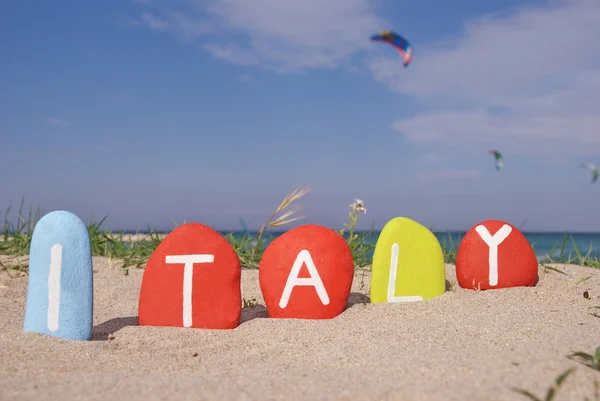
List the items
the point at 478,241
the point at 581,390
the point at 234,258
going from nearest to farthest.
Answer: the point at 581,390, the point at 234,258, the point at 478,241

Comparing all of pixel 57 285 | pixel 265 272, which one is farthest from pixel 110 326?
pixel 265 272

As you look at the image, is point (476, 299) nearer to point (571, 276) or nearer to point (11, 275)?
point (571, 276)

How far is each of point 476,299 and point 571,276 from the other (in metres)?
1.38

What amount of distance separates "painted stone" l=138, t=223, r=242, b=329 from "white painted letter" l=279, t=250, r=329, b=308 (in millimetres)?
299

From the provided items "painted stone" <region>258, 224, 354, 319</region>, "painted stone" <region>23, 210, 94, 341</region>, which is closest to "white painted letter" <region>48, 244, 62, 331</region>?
"painted stone" <region>23, 210, 94, 341</region>

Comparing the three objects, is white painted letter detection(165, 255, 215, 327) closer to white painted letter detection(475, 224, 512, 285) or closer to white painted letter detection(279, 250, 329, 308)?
white painted letter detection(279, 250, 329, 308)

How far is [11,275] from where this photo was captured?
15.4 feet

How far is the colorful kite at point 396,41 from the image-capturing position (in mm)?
2793

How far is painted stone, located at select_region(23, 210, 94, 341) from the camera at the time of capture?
291 centimetres

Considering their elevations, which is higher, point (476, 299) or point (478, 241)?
point (478, 241)

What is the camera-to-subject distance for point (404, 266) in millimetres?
3645

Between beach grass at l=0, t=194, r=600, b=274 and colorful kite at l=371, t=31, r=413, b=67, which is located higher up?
colorful kite at l=371, t=31, r=413, b=67

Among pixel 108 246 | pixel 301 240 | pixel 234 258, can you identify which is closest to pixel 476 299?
pixel 301 240

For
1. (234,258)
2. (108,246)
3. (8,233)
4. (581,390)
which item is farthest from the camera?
(8,233)
